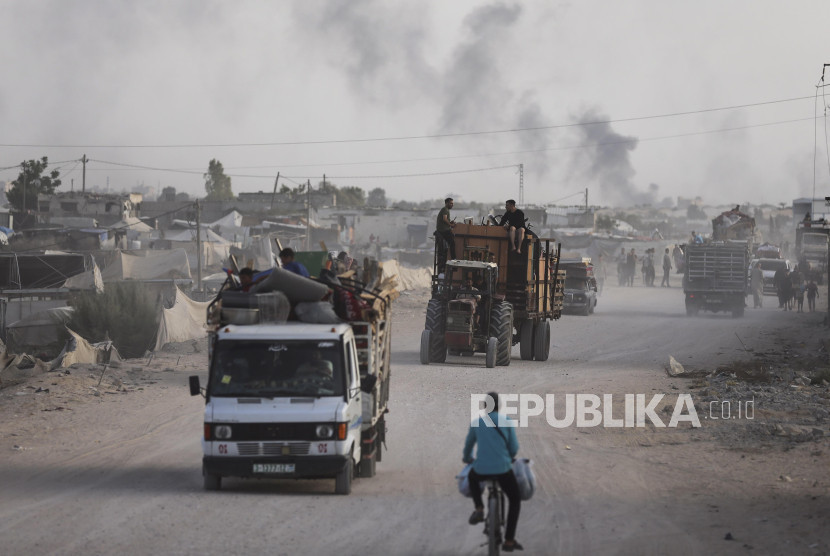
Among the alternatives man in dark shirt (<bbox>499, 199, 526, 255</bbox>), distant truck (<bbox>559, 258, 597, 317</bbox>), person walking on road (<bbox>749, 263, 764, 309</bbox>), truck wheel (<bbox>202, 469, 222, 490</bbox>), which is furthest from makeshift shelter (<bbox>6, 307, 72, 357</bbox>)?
person walking on road (<bbox>749, 263, 764, 309</bbox>)

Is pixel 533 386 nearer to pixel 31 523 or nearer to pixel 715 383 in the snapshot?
pixel 715 383

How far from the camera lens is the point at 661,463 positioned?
45.0 ft

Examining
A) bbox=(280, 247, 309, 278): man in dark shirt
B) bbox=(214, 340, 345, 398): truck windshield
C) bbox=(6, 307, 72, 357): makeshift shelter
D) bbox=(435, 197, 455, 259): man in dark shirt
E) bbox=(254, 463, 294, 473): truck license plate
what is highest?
bbox=(435, 197, 455, 259): man in dark shirt

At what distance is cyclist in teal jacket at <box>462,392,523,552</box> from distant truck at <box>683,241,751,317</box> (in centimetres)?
3513

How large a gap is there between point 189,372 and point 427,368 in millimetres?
5524

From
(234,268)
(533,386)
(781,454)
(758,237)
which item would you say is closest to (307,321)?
(234,268)

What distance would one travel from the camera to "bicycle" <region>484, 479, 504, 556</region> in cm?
850

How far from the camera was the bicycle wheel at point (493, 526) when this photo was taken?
8.49 m

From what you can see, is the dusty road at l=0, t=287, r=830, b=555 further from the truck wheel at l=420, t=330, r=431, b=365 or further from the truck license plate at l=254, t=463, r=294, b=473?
the truck wheel at l=420, t=330, r=431, b=365

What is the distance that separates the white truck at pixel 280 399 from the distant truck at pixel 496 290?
39.1 ft

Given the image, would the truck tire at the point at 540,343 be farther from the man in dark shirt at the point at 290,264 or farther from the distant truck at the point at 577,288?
the distant truck at the point at 577,288

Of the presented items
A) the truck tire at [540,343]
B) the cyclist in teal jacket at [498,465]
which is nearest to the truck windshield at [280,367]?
the cyclist in teal jacket at [498,465]

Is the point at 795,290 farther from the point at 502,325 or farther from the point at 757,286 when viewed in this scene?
the point at 502,325

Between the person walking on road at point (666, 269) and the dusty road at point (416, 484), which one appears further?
the person walking on road at point (666, 269)
